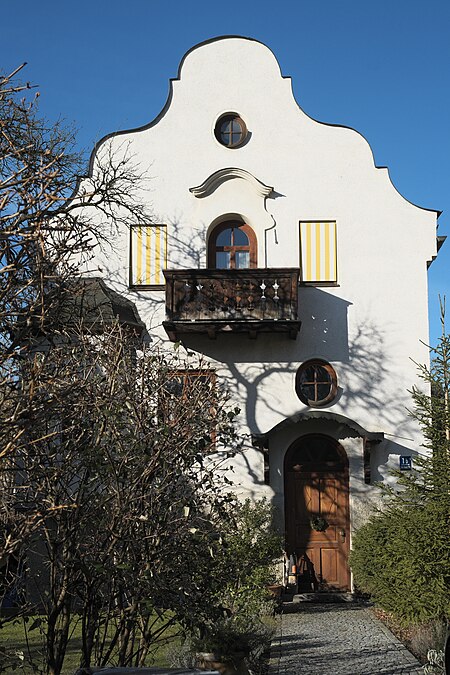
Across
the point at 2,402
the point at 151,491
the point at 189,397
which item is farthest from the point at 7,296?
the point at 189,397

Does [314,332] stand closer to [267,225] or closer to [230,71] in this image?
[267,225]

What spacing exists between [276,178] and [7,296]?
599 inches

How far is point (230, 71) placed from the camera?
64.7 feet

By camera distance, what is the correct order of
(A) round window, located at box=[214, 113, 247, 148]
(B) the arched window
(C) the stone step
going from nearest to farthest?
(C) the stone step
(B) the arched window
(A) round window, located at box=[214, 113, 247, 148]

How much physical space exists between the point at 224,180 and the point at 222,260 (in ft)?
5.71

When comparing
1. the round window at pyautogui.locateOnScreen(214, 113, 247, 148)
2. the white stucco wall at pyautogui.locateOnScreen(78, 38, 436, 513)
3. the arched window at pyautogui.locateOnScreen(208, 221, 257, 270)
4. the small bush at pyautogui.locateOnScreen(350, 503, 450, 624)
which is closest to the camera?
the small bush at pyautogui.locateOnScreen(350, 503, 450, 624)

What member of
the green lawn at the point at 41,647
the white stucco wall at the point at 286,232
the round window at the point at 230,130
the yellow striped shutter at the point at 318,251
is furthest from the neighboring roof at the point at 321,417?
the round window at the point at 230,130

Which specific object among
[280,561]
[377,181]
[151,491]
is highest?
[377,181]

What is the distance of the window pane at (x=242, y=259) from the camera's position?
63.5 ft

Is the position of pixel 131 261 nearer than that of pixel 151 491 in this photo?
No

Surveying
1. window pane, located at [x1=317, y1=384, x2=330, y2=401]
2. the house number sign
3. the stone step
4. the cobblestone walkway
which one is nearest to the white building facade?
window pane, located at [x1=317, y1=384, x2=330, y2=401]

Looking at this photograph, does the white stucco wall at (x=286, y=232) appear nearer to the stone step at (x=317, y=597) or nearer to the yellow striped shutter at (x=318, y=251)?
the yellow striped shutter at (x=318, y=251)

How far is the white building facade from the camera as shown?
18.3 meters

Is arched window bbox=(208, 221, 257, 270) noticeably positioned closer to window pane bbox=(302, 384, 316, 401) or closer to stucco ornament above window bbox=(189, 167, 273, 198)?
stucco ornament above window bbox=(189, 167, 273, 198)
